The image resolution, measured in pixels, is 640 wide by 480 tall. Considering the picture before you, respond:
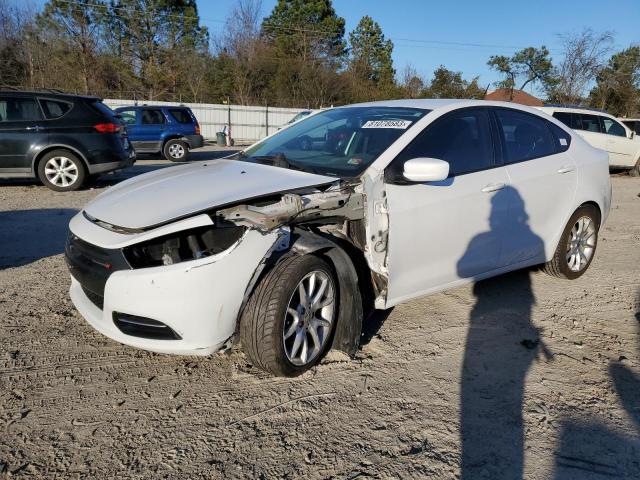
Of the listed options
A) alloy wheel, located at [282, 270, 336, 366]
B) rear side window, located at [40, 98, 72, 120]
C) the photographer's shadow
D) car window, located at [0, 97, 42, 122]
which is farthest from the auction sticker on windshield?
car window, located at [0, 97, 42, 122]

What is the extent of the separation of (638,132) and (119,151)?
52.0ft

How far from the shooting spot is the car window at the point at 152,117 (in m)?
15.2

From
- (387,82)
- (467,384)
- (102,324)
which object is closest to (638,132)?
(467,384)

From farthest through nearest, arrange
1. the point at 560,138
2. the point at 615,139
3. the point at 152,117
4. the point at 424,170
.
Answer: the point at 152,117 < the point at 615,139 < the point at 560,138 < the point at 424,170

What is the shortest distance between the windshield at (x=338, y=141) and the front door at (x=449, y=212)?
0.71 feet

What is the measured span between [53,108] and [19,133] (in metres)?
0.70

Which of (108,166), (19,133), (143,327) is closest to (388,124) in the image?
(143,327)

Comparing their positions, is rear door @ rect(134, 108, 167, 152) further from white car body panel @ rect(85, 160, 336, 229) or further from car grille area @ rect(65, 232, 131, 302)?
car grille area @ rect(65, 232, 131, 302)

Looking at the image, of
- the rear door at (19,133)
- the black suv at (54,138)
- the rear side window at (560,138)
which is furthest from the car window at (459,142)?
the rear door at (19,133)

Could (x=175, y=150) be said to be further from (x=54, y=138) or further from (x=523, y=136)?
(x=523, y=136)

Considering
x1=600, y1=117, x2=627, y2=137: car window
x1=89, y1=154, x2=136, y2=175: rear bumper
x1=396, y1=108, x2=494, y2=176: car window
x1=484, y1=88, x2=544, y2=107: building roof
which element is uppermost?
x1=484, y1=88, x2=544, y2=107: building roof

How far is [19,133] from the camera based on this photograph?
8414mm

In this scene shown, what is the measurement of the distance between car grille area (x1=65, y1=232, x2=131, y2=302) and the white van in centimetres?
1422

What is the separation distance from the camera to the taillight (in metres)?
8.83
